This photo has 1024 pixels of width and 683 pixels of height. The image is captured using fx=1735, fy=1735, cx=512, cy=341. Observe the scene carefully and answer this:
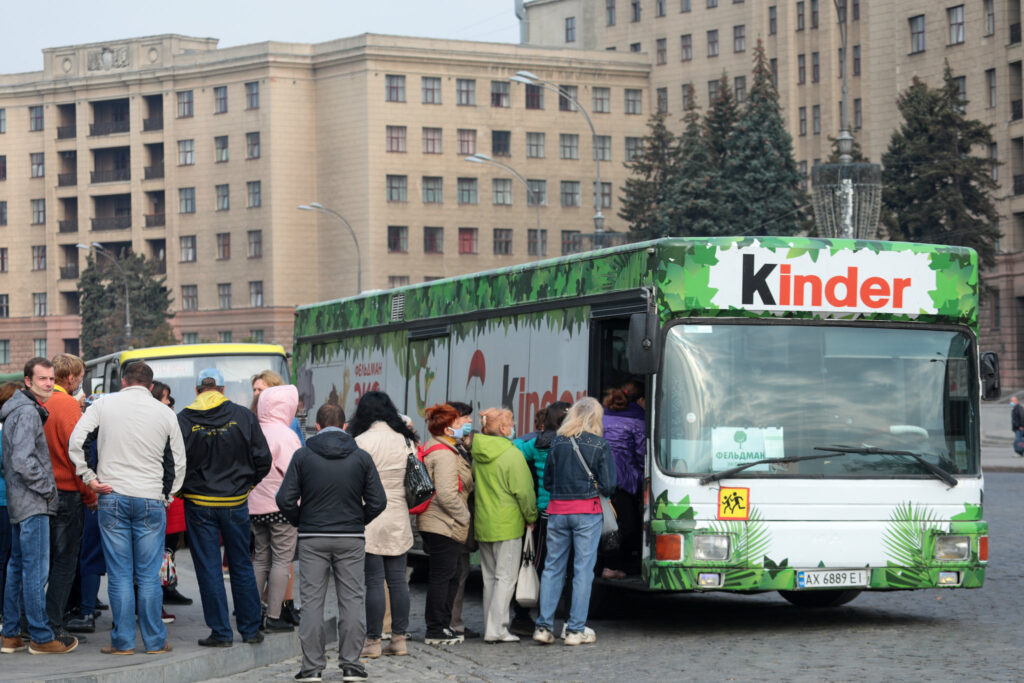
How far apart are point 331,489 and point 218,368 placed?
15849 mm

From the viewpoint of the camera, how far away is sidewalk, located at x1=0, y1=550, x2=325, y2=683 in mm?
9727

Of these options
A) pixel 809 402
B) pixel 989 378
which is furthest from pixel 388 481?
pixel 989 378

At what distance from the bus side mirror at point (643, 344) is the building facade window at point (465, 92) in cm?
8840

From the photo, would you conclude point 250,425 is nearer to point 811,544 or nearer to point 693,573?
point 693,573

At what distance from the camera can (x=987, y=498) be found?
25969 mm

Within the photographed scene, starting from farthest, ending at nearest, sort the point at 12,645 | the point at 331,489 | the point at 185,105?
the point at 185,105 → the point at 12,645 → the point at 331,489

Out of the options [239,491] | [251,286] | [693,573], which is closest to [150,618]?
[239,491]

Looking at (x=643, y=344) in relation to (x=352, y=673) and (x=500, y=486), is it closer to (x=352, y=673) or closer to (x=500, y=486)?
(x=500, y=486)

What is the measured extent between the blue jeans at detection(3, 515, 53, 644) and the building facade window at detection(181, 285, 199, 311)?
9186cm

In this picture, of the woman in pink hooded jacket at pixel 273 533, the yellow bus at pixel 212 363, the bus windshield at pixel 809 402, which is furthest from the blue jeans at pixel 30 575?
the yellow bus at pixel 212 363

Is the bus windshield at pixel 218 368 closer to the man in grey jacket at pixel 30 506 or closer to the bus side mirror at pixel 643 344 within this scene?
the bus side mirror at pixel 643 344

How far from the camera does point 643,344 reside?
11656 mm

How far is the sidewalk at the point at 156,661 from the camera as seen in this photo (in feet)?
31.9

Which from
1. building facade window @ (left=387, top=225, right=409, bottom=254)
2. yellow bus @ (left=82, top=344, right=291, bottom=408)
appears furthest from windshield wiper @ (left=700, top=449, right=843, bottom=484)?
building facade window @ (left=387, top=225, right=409, bottom=254)
